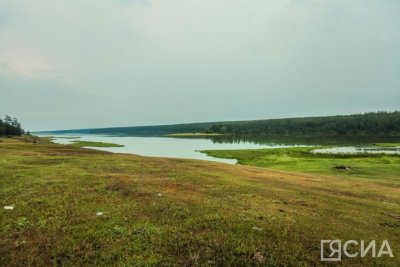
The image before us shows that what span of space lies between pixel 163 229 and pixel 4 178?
14.7m

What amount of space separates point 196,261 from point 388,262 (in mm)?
7528

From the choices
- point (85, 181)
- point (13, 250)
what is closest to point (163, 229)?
point (13, 250)

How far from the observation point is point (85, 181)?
22172 millimetres

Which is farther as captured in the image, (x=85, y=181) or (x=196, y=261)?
(x=85, y=181)

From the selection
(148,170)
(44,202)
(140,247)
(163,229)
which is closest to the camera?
(140,247)

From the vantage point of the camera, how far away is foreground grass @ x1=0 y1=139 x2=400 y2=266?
38.3 ft

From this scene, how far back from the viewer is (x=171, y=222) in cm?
1464

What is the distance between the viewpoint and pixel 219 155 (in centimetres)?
9506

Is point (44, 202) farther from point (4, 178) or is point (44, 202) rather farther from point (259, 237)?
point (259, 237)

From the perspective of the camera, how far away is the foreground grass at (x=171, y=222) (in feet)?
38.3

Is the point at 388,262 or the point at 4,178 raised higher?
the point at 4,178

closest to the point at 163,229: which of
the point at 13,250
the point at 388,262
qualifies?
the point at 13,250

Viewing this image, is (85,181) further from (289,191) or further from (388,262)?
(388,262)

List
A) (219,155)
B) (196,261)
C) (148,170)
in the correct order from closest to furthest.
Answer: (196,261)
(148,170)
(219,155)
